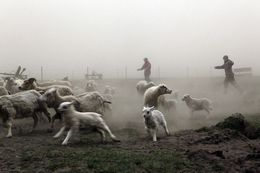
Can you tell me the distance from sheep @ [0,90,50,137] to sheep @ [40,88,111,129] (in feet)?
1.18

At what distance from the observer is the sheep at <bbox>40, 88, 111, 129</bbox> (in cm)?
1490

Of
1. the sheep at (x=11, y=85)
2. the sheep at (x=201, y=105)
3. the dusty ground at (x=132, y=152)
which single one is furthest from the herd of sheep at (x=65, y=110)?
the sheep at (x=11, y=85)

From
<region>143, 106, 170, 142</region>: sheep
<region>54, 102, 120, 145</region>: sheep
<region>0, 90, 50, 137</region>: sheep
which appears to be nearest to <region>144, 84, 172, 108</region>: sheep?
<region>143, 106, 170, 142</region>: sheep

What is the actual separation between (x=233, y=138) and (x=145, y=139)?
8.57 ft

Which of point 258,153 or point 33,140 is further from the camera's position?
point 33,140

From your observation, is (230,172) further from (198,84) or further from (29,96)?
(198,84)

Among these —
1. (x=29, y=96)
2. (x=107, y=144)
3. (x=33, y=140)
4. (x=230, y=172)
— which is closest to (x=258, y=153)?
(x=230, y=172)

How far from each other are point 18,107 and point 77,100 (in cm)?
215

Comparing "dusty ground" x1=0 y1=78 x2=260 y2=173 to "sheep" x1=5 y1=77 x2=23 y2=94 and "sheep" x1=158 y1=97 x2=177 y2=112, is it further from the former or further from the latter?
"sheep" x1=5 y1=77 x2=23 y2=94

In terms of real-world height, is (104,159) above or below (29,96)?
below

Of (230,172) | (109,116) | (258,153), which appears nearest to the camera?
(230,172)

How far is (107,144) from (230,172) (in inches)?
157

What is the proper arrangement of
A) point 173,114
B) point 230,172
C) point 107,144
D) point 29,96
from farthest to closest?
point 173,114, point 29,96, point 107,144, point 230,172

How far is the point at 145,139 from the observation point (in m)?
13.3
